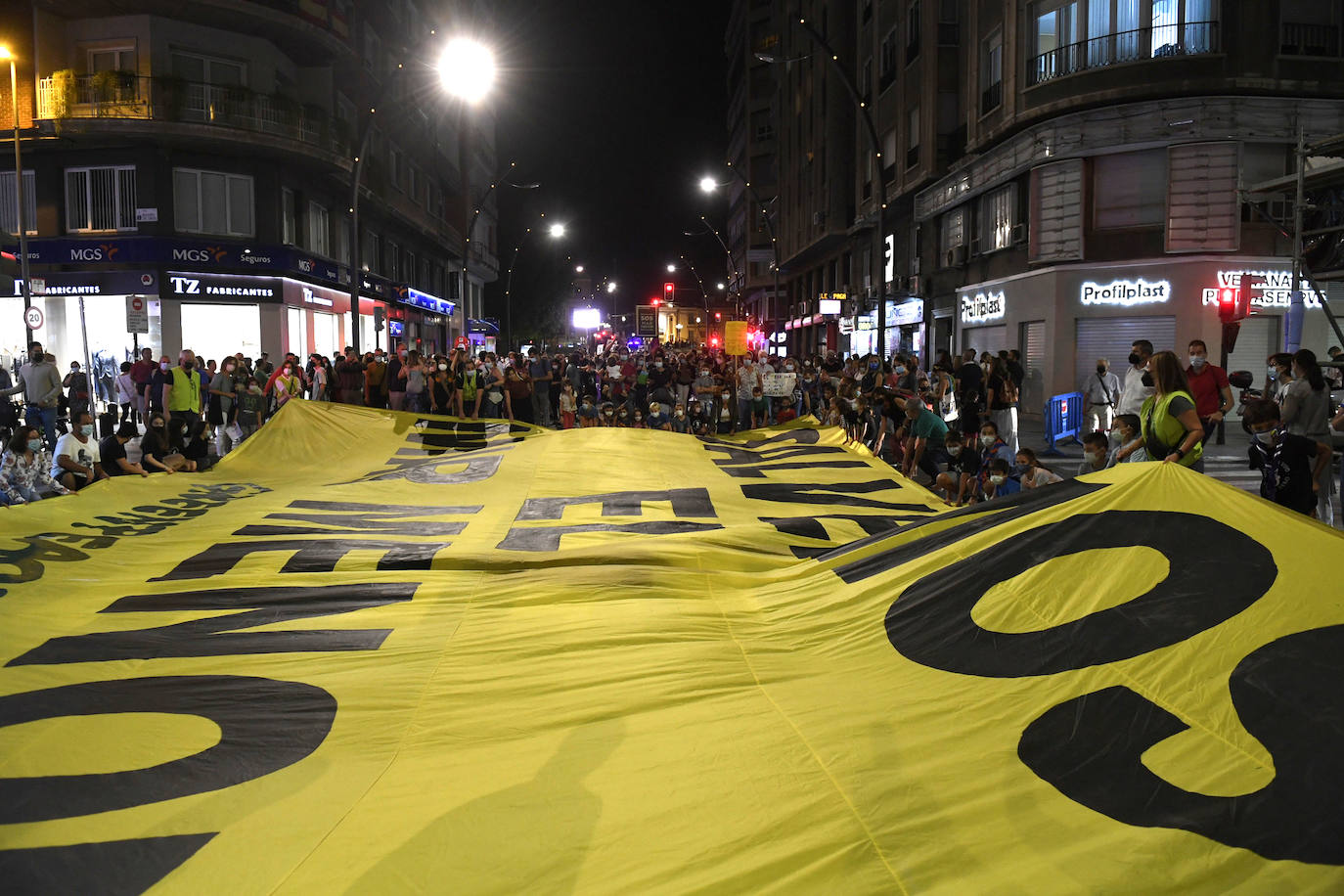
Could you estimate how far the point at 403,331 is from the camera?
1923 inches

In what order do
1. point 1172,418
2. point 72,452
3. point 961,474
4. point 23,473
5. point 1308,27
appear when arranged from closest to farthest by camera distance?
1. point 1172,418
2. point 23,473
3. point 961,474
4. point 72,452
5. point 1308,27

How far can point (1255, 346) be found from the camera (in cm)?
2475

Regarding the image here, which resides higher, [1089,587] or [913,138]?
[913,138]

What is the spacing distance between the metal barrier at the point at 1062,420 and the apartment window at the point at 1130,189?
7.86m

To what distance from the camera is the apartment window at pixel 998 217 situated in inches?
1127

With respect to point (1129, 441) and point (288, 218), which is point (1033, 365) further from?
point (288, 218)

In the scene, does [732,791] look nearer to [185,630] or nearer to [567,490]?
[185,630]

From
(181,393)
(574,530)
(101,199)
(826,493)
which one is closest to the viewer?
(574,530)

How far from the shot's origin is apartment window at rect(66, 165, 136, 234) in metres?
30.0

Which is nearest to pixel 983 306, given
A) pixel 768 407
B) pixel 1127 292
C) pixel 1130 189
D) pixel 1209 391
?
pixel 1127 292

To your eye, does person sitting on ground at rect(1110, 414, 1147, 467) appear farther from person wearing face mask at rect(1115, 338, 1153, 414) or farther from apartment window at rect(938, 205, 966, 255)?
apartment window at rect(938, 205, 966, 255)

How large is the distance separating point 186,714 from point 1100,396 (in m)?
17.5

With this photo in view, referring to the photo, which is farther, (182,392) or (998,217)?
(998,217)

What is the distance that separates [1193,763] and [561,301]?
88.4 metres
